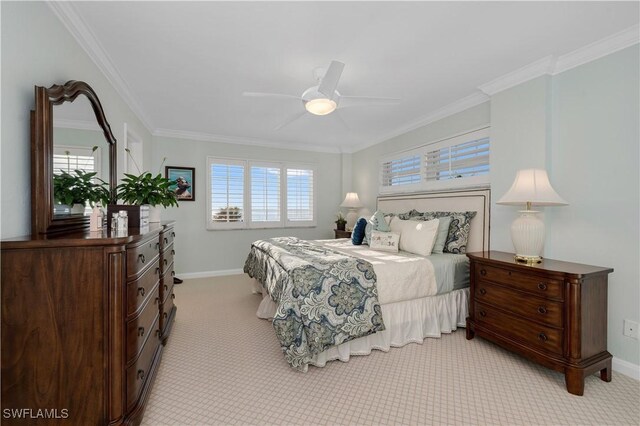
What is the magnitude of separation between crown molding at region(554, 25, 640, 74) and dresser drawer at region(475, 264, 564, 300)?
187 centimetres

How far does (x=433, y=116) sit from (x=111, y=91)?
12.3 ft

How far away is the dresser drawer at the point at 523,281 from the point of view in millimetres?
2084

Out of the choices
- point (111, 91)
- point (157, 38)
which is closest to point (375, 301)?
point (157, 38)

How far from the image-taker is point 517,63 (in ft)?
8.73

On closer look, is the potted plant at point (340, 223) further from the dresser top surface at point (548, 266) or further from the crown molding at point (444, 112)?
the dresser top surface at point (548, 266)

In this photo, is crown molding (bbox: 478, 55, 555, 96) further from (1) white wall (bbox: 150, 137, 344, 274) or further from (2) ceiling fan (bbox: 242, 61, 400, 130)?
(1) white wall (bbox: 150, 137, 344, 274)

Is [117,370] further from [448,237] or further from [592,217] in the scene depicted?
[592,217]

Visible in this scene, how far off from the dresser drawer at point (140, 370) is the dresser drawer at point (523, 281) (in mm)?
2680

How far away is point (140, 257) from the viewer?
1.70m

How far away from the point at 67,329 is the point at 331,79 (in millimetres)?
2181

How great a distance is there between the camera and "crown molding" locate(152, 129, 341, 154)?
16.0ft

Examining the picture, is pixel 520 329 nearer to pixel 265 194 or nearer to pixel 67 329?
pixel 67 329

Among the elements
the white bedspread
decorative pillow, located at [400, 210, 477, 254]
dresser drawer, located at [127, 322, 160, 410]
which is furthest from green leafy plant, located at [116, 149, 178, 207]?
decorative pillow, located at [400, 210, 477, 254]

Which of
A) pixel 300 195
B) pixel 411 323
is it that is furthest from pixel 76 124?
pixel 300 195
